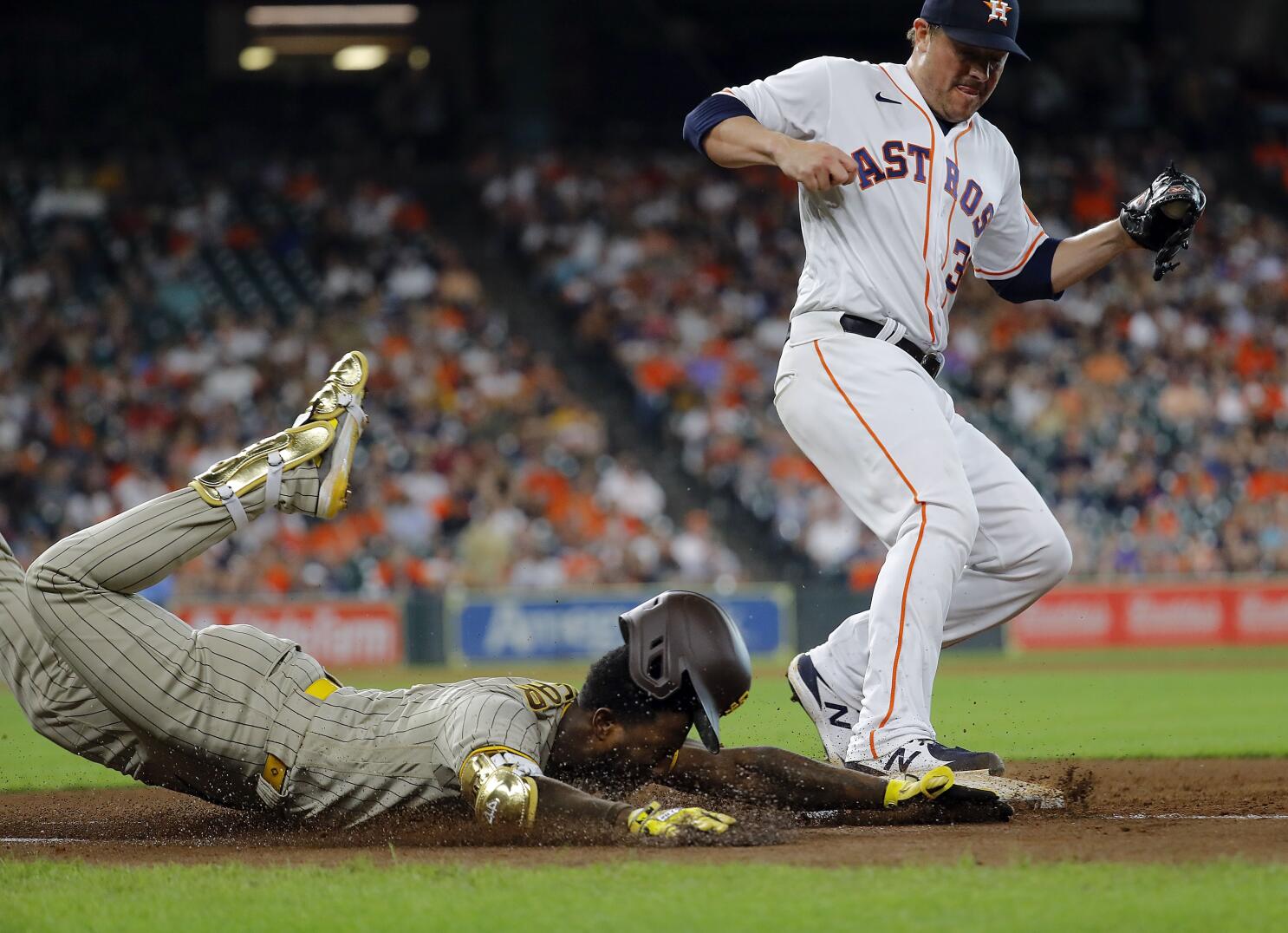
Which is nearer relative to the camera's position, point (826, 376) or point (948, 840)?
point (948, 840)

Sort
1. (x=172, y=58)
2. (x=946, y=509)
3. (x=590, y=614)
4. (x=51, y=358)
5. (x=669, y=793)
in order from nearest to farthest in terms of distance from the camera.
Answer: (x=946, y=509)
(x=669, y=793)
(x=590, y=614)
(x=51, y=358)
(x=172, y=58)

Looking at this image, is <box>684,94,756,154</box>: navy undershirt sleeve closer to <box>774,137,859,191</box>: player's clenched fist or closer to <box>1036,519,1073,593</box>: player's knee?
<box>774,137,859,191</box>: player's clenched fist

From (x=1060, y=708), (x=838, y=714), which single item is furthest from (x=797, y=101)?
(x=1060, y=708)

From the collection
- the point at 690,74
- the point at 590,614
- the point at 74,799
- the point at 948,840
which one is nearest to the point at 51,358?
the point at 590,614

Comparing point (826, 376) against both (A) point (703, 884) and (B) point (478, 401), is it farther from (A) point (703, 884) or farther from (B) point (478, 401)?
(B) point (478, 401)

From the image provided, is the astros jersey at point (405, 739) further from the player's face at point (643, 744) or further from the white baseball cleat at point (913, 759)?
the white baseball cleat at point (913, 759)

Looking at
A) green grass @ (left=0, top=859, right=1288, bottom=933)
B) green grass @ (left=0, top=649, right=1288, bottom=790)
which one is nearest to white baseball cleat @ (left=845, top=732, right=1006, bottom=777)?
green grass @ (left=0, top=859, right=1288, bottom=933)

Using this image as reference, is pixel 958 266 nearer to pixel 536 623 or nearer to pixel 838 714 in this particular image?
pixel 838 714
